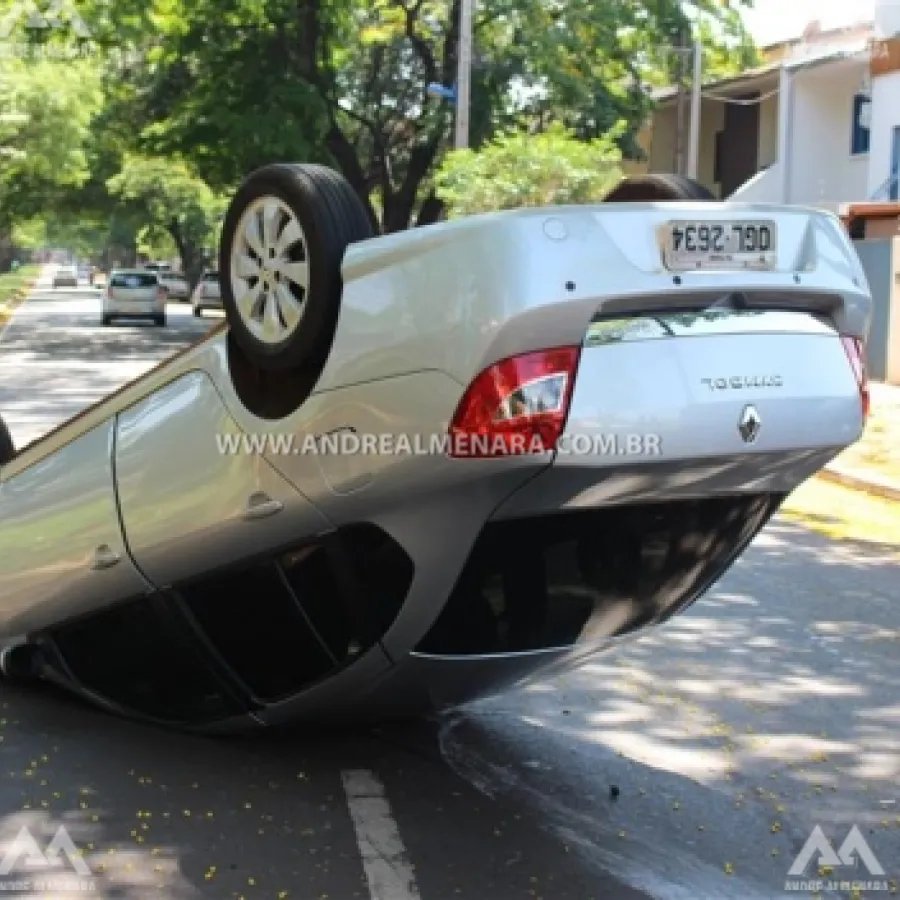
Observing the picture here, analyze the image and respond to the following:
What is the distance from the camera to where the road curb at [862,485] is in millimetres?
12336

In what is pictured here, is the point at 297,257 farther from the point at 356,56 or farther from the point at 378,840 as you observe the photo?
the point at 356,56

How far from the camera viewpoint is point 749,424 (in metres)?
3.53

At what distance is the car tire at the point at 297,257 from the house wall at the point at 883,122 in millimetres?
24657

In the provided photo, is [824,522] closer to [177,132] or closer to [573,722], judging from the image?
[573,722]

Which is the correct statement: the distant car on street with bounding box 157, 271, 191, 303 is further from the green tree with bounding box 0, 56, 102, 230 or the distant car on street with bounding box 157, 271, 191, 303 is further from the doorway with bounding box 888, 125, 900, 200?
the doorway with bounding box 888, 125, 900, 200

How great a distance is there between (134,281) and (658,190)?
34.5 meters

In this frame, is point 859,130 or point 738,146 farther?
point 738,146

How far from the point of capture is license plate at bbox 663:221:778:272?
3.51 meters

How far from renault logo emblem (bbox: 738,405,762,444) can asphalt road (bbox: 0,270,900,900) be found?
131cm

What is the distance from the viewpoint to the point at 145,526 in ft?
14.6

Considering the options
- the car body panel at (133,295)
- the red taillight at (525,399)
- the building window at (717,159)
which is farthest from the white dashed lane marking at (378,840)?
the building window at (717,159)

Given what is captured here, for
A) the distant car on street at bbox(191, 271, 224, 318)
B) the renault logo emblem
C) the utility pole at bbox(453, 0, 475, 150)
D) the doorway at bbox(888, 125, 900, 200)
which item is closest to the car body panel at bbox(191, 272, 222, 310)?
the distant car on street at bbox(191, 271, 224, 318)

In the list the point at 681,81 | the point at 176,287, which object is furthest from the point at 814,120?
the point at 176,287

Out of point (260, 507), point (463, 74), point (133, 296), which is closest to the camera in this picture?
point (260, 507)
